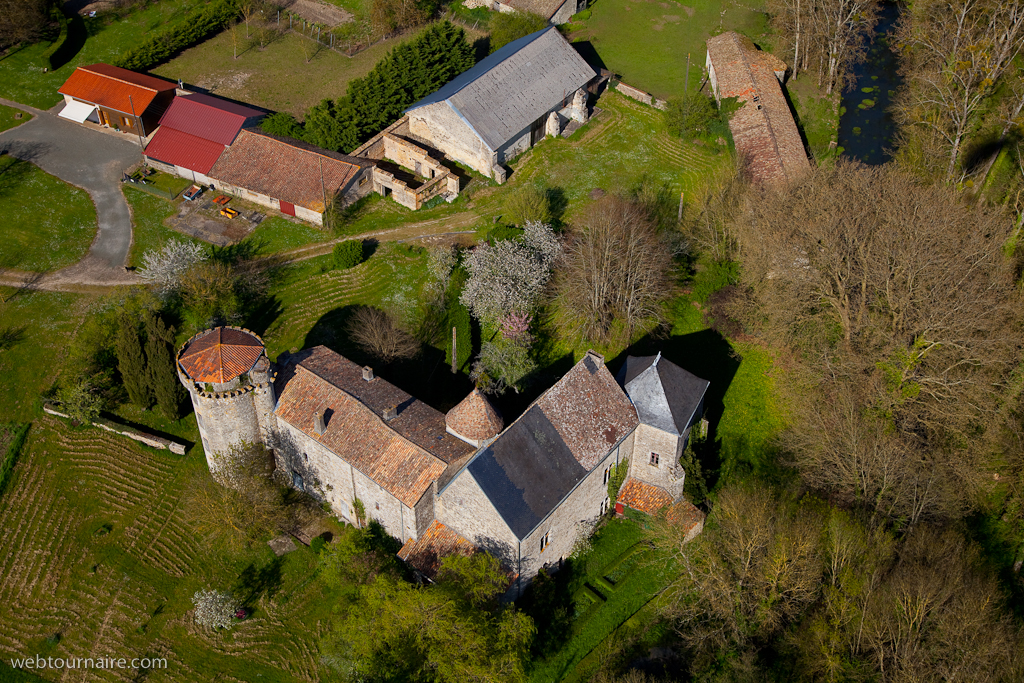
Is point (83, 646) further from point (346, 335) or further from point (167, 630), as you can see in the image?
point (346, 335)

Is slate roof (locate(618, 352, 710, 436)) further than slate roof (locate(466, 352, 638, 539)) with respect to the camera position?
Yes

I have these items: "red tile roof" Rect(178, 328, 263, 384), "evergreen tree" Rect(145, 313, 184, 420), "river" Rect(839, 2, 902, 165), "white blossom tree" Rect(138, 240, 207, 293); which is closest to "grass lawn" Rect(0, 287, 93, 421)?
"white blossom tree" Rect(138, 240, 207, 293)

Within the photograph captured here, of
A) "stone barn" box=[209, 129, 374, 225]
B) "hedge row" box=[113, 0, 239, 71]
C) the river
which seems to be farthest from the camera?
"hedge row" box=[113, 0, 239, 71]

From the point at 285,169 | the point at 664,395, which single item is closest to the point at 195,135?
the point at 285,169

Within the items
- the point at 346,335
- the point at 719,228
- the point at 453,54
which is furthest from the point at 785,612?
the point at 453,54

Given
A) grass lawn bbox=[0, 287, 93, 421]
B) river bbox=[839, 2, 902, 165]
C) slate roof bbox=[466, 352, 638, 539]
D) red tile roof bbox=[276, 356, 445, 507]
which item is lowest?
grass lawn bbox=[0, 287, 93, 421]

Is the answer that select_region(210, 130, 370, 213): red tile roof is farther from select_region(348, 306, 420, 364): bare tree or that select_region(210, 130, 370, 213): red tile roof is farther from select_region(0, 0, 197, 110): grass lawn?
select_region(0, 0, 197, 110): grass lawn

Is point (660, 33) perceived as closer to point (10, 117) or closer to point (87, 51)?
point (87, 51)
